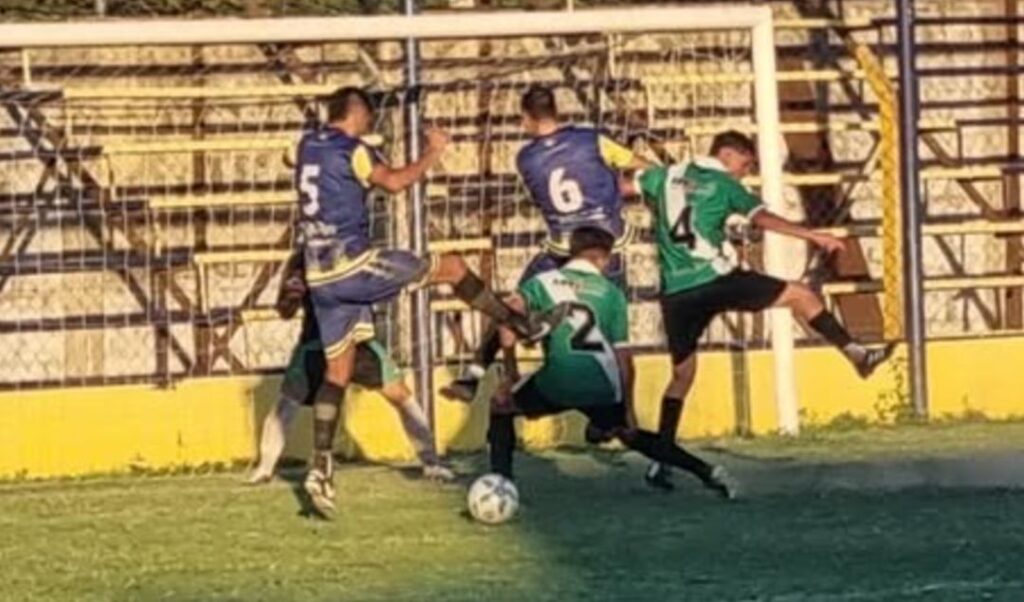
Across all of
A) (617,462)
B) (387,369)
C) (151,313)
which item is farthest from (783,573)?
(151,313)

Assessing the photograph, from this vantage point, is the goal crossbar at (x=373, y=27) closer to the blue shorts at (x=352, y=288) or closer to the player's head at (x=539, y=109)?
the player's head at (x=539, y=109)

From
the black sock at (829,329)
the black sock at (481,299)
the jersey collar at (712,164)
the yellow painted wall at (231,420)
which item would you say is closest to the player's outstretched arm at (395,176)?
the black sock at (481,299)

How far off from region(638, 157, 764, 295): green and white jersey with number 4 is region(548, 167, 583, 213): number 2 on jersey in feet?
2.01

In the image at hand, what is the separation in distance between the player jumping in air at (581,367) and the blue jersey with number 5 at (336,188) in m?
0.90

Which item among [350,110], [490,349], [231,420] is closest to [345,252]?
[350,110]

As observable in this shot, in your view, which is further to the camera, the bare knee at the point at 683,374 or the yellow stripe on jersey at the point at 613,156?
the yellow stripe on jersey at the point at 613,156

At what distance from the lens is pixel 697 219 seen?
14820 millimetres

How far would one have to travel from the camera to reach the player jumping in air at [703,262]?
14.8 metres

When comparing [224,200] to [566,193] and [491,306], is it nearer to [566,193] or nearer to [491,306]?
[566,193]

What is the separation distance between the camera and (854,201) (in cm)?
2212

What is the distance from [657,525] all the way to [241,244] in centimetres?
712

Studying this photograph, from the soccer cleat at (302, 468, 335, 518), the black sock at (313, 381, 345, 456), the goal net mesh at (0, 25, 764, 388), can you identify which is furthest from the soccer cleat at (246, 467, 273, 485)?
the goal net mesh at (0, 25, 764, 388)

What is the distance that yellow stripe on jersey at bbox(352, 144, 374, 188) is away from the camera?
45.8 ft

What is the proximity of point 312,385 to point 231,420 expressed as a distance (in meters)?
2.69
